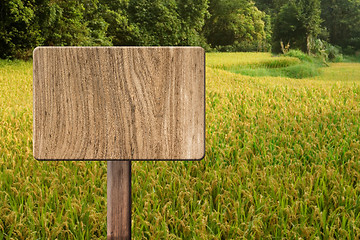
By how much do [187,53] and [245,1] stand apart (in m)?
28.2

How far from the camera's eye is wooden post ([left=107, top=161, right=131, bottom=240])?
1402 millimetres

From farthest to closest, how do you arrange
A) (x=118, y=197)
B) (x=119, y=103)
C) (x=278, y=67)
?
(x=278, y=67) < (x=118, y=197) < (x=119, y=103)

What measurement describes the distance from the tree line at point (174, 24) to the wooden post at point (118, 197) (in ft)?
33.1

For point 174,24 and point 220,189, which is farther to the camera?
point 174,24

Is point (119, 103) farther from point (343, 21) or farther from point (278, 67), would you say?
point (343, 21)

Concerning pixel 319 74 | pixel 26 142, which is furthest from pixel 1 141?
pixel 319 74

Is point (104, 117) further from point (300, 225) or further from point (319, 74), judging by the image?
point (319, 74)

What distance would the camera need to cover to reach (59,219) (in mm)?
2186

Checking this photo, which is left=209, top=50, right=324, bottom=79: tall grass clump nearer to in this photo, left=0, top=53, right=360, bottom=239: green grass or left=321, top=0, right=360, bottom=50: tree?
left=0, top=53, right=360, bottom=239: green grass

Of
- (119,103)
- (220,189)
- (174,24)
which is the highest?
(174,24)

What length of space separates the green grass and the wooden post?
2.08ft

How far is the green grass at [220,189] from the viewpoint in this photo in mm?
2131

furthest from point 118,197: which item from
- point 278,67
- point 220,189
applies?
point 278,67

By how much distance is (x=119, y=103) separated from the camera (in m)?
1.29
